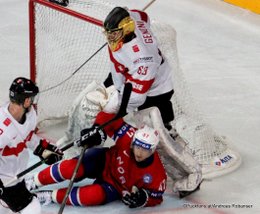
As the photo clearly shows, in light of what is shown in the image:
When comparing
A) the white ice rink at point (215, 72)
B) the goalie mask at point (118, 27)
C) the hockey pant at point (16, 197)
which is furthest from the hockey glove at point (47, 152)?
the goalie mask at point (118, 27)

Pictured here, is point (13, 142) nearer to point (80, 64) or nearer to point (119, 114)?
point (119, 114)

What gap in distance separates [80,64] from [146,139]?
1.31m

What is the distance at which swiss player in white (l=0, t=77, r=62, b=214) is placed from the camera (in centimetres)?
329

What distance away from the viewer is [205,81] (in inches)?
210

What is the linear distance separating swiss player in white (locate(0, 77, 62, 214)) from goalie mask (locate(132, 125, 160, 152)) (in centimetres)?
37

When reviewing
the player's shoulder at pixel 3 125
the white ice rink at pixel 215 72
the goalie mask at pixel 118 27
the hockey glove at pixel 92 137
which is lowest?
the white ice rink at pixel 215 72

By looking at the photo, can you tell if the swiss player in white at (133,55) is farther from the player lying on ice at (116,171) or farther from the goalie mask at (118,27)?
the player lying on ice at (116,171)

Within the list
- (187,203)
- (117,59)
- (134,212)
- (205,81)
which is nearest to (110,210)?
(134,212)

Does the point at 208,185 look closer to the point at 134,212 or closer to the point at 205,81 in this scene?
the point at 134,212

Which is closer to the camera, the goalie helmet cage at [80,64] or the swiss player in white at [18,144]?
the swiss player in white at [18,144]

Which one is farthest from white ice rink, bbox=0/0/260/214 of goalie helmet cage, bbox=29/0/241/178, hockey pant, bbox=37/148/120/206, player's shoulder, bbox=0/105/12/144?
player's shoulder, bbox=0/105/12/144

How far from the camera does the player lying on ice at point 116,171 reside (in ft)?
12.1

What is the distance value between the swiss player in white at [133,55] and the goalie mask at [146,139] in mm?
155

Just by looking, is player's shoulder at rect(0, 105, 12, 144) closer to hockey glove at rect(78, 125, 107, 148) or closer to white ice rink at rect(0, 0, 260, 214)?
hockey glove at rect(78, 125, 107, 148)
